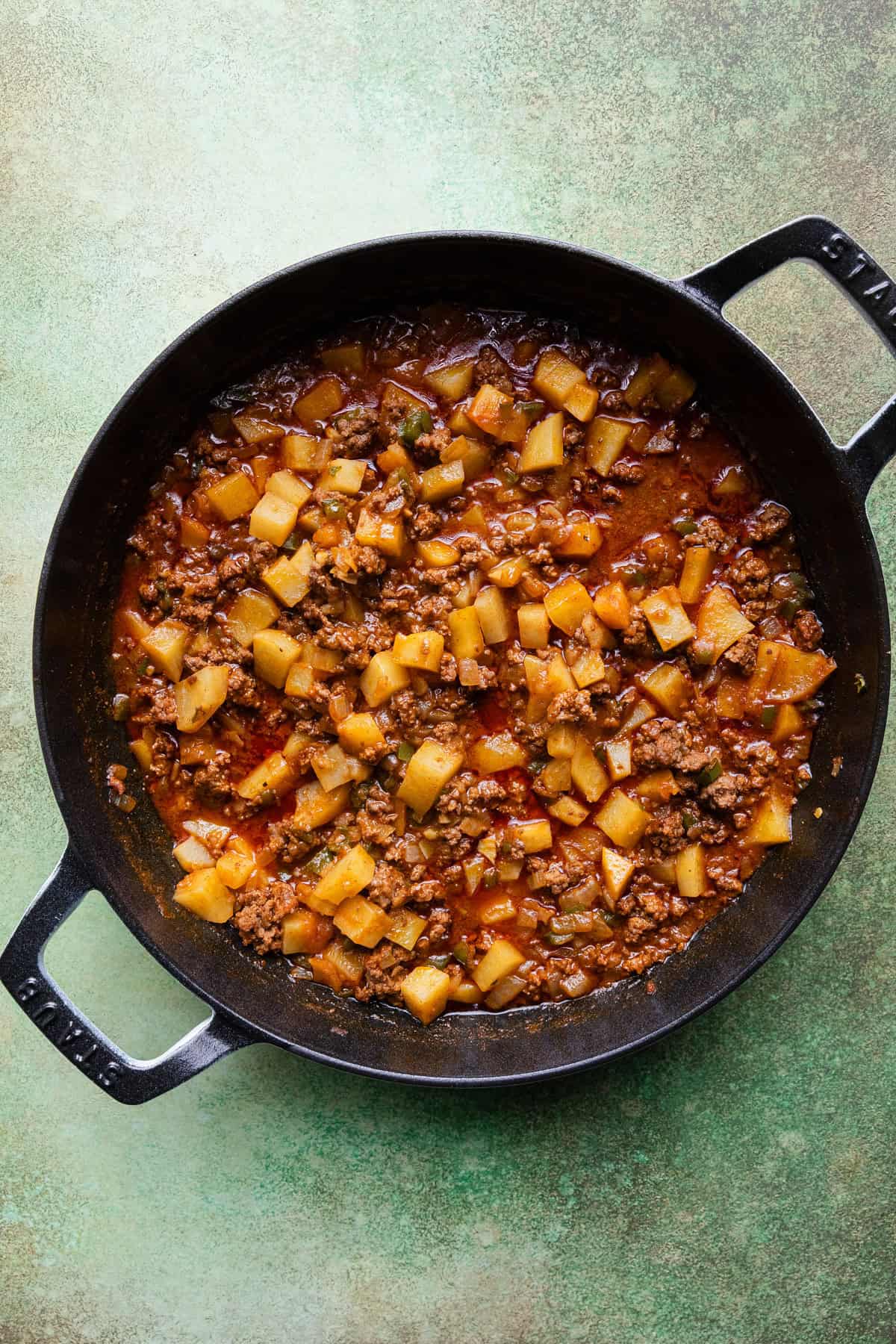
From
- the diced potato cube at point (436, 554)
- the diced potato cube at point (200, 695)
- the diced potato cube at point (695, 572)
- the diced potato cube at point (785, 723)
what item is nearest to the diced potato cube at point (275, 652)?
the diced potato cube at point (200, 695)

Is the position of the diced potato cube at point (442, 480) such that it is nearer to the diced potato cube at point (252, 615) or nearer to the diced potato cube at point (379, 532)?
the diced potato cube at point (379, 532)

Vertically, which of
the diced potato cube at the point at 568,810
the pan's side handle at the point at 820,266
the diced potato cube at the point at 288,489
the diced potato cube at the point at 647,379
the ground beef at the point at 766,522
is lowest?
the diced potato cube at the point at 568,810

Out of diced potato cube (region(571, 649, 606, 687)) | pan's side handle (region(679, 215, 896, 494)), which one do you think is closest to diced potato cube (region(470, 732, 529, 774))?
diced potato cube (region(571, 649, 606, 687))

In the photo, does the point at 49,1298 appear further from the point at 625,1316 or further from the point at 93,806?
the point at 625,1316

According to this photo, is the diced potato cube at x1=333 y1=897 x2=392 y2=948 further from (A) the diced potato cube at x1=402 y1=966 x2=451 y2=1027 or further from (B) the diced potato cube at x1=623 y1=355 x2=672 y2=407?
(B) the diced potato cube at x1=623 y1=355 x2=672 y2=407

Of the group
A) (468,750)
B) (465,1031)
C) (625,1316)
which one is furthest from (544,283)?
(625,1316)

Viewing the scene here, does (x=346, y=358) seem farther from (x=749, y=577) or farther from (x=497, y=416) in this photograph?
(x=749, y=577)
